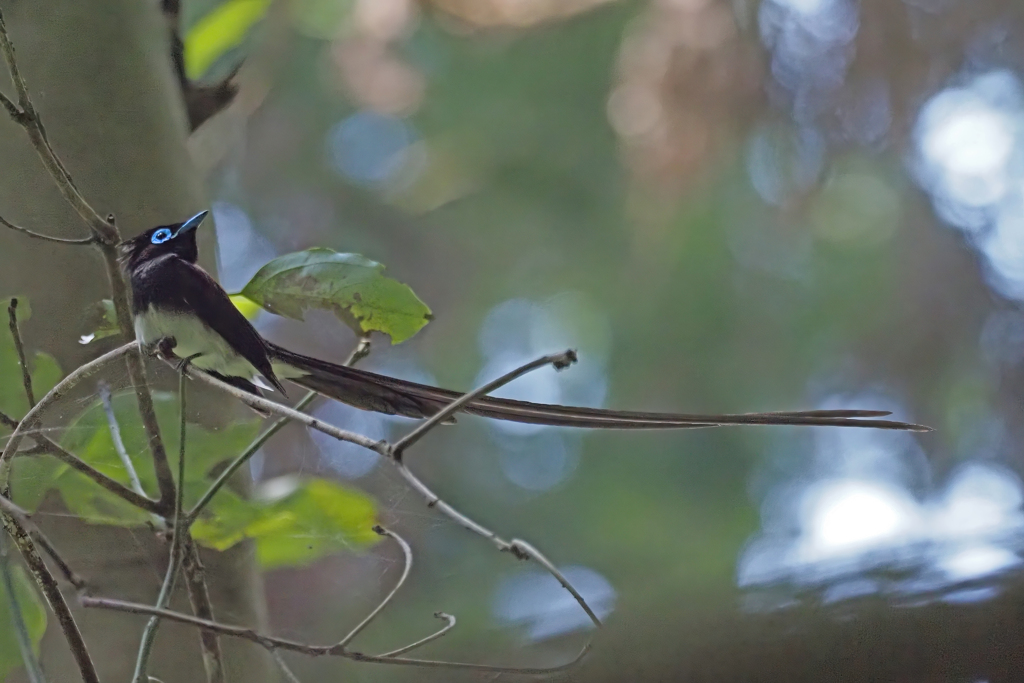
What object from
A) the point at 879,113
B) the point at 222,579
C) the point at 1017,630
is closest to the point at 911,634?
the point at 1017,630

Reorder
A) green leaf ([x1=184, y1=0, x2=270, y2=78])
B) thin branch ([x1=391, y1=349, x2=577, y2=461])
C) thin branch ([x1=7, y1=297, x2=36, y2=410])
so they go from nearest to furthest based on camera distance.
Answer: thin branch ([x1=391, y1=349, x2=577, y2=461])
thin branch ([x1=7, y1=297, x2=36, y2=410])
green leaf ([x1=184, y1=0, x2=270, y2=78])

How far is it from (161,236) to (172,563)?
0.56ft

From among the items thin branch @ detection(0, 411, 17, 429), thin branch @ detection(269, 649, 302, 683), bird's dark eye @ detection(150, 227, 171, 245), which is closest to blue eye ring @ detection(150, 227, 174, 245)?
bird's dark eye @ detection(150, 227, 171, 245)

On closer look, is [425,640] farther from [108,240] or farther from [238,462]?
[108,240]

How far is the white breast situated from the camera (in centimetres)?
37

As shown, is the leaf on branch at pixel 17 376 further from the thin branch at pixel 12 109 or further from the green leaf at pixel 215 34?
the green leaf at pixel 215 34

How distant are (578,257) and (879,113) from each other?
36cm

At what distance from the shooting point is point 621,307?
75 centimetres

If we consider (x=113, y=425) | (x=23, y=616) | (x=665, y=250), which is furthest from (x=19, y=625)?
(x=665, y=250)

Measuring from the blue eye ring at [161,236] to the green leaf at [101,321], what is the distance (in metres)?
0.04

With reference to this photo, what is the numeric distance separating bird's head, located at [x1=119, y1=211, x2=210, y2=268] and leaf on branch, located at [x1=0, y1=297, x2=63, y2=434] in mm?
65

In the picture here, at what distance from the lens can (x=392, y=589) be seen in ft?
1.61

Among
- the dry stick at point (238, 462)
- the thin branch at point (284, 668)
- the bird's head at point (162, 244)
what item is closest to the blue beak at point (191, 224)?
the bird's head at point (162, 244)

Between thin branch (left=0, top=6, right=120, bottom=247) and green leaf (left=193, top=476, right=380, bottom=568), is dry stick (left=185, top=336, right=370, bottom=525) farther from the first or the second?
thin branch (left=0, top=6, right=120, bottom=247)
